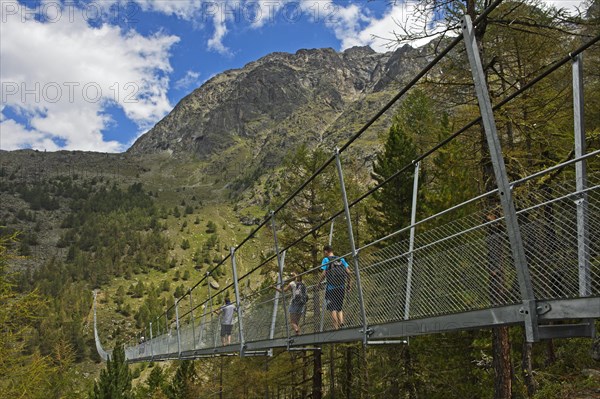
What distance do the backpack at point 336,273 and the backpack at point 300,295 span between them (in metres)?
0.83

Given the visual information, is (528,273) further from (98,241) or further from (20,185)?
(20,185)

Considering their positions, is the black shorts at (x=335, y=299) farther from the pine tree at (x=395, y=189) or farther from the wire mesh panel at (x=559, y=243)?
the pine tree at (x=395, y=189)

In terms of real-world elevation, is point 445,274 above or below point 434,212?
below

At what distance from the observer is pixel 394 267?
4.80 m

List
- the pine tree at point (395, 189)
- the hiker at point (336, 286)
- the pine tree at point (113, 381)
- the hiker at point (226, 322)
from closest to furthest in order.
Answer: the hiker at point (336, 286), the hiker at point (226, 322), the pine tree at point (395, 189), the pine tree at point (113, 381)

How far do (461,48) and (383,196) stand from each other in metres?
10.7

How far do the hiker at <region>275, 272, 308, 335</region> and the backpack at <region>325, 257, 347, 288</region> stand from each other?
85 cm

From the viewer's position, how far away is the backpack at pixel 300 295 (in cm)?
666

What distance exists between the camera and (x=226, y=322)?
1029 cm

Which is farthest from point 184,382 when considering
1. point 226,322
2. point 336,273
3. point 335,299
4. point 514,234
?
point 514,234

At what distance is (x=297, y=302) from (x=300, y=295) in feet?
0.36

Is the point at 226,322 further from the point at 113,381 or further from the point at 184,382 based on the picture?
the point at 113,381

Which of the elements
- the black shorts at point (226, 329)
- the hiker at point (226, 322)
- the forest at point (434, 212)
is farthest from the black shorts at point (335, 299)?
the black shorts at point (226, 329)

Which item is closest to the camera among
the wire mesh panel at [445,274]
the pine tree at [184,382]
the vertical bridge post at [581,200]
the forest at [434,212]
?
the vertical bridge post at [581,200]
